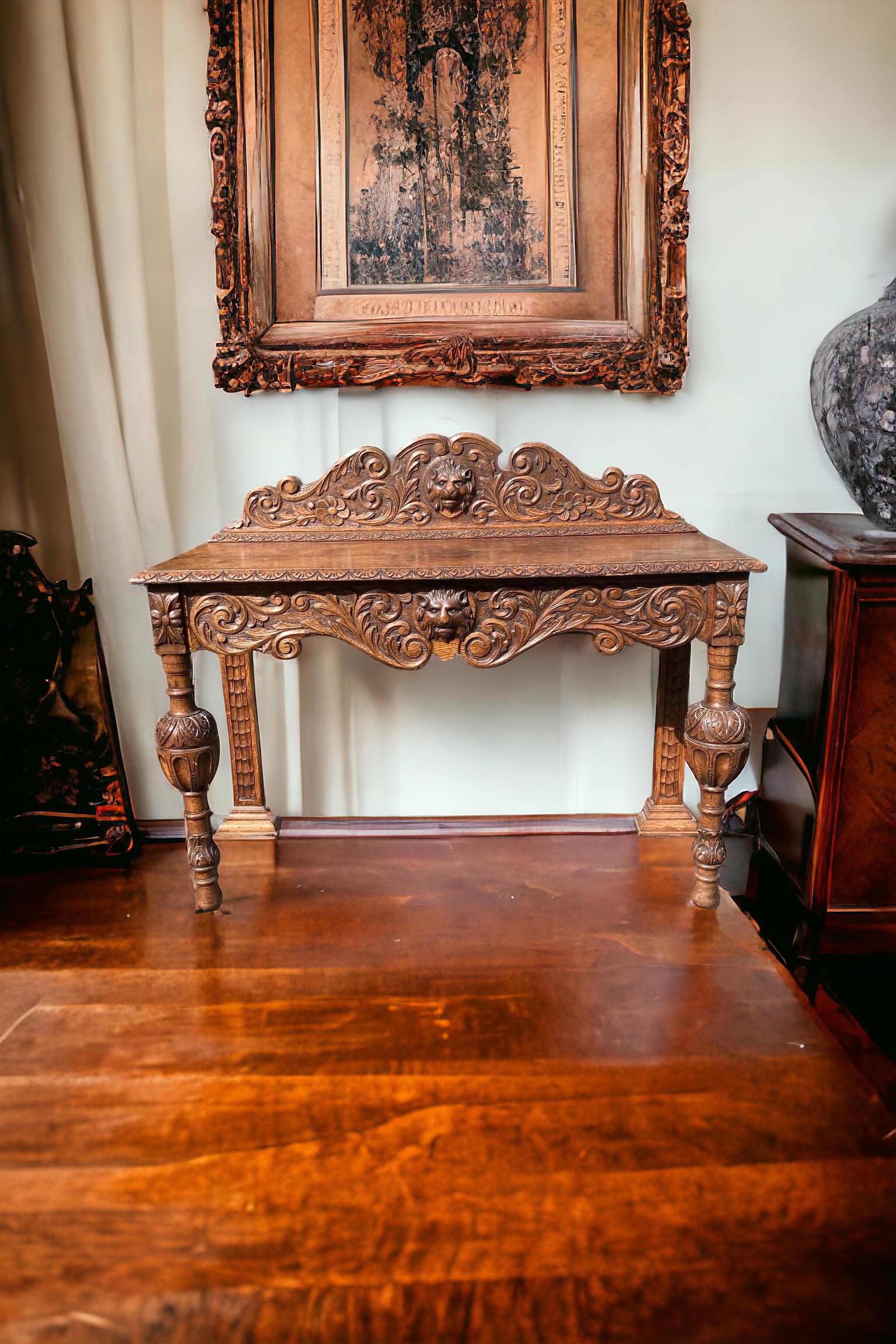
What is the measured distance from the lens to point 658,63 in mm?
1853

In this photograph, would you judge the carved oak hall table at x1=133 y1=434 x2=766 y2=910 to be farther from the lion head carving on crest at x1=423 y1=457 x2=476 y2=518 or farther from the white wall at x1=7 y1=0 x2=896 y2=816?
the white wall at x1=7 y1=0 x2=896 y2=816

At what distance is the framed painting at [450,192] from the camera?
186cm

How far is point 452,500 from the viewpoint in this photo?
1.94 m

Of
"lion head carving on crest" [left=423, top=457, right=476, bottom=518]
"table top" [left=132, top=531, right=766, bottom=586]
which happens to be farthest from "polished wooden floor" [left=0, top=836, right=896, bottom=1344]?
"lion head carving on crest" [left=423, top=457, right=476, bottom=518]

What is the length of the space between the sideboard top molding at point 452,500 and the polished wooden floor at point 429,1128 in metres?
0.85

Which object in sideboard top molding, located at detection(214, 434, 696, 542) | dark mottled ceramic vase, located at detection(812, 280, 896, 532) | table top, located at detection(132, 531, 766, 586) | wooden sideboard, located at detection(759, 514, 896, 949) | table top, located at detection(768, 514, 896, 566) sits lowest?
wooden sideboard, located at detection(759, 514, 896, 949)

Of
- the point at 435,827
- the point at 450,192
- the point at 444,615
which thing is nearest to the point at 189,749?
the point at 444,615

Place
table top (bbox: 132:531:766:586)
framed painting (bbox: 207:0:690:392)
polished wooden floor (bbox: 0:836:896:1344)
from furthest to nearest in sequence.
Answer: framed painting (bbox: 207:0:690:392), table top (bbox: 132:531:766:586), polished wooden floor (bbox: 0:836:896:1344)

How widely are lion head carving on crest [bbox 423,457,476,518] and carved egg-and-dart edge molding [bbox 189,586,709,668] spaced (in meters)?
0.42

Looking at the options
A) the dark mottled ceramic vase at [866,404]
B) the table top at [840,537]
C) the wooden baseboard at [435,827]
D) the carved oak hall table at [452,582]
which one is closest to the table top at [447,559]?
the carved oak hall table at [452,582]

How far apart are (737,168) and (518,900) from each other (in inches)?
69.7

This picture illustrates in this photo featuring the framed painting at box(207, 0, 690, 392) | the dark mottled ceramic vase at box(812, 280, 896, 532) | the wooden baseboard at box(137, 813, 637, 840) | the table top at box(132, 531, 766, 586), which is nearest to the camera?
the table top at box(132, 531, 766, 586)

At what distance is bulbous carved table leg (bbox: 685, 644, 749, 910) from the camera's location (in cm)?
165

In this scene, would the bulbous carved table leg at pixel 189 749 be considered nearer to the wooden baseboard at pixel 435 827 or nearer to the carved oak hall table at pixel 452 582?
the carved oak hall table at pixel 452 582
